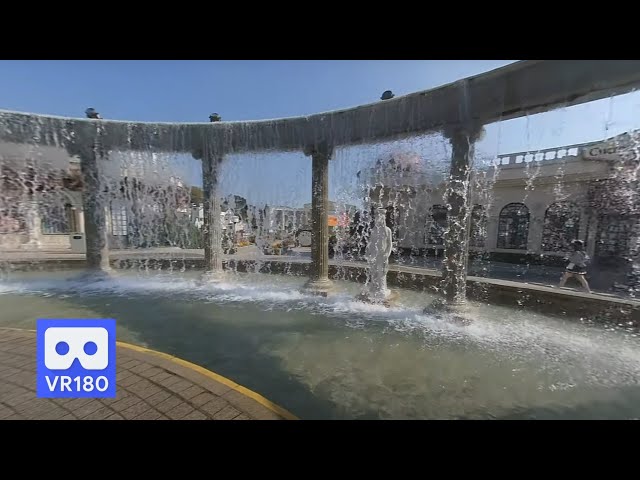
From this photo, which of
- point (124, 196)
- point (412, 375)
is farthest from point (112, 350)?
point (124, 196)

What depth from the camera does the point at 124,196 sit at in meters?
9.83

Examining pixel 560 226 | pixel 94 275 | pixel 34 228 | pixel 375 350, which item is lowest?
pixel 375 350

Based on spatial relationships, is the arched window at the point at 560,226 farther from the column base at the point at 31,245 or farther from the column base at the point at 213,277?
the column base at the point at 31,245

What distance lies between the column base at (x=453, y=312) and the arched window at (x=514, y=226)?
1483 centimetres

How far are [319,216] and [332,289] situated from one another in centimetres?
202

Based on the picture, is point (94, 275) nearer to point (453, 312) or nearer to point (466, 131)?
point (453, 312)

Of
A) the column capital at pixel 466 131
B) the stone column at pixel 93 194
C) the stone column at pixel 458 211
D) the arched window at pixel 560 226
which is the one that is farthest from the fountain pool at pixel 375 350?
the arched window at pixel 560 226

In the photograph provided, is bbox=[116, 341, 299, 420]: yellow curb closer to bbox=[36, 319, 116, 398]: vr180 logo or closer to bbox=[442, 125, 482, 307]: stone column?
bbox=[36, 319, 116, 398]: vr180 logo

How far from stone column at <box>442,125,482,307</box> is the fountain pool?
0.83 meters

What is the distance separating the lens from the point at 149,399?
8.93 ft

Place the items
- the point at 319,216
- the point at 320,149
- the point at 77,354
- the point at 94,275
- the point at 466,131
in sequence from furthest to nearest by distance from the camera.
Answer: the point at 94,275 < the point at 319,216 < the point at 320,149 < the point at 466,131 < the point at 77,354

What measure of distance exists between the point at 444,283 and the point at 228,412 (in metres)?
5.00

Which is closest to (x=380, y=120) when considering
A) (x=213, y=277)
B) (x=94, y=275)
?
(x=213, y=277)

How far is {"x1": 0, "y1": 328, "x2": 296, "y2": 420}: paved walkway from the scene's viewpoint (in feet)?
8.15
